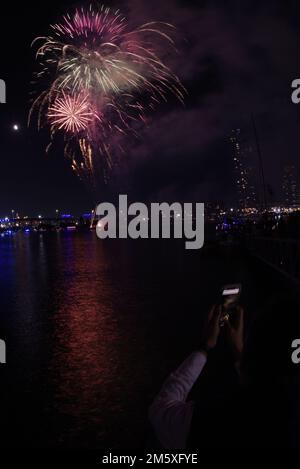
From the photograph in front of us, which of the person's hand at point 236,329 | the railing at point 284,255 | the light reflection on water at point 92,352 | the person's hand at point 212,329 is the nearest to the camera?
the person's hand at point 212,329

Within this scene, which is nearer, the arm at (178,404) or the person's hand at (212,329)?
the arm at (178,404)

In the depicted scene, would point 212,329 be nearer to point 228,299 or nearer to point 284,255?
point 228,299

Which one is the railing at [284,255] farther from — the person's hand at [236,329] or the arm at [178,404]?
the arm at [178,404]

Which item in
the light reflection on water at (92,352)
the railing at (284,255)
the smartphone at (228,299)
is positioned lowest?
the light reflection on water at (92,352)

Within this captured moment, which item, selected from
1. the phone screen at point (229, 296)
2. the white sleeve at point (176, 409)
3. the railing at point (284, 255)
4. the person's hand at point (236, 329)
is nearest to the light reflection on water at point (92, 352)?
the railing at point (284, 255)

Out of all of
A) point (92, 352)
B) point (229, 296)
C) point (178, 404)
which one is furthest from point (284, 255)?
point (178, 404)

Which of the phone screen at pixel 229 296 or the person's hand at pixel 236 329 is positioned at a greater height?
the phone screen at pixel 229 296

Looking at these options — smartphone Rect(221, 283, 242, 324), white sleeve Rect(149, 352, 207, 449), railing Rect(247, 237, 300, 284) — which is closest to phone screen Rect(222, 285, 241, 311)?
smartphone Rect(221, 283, 242, 324)

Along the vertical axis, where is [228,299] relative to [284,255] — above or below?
above
